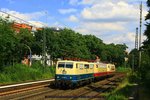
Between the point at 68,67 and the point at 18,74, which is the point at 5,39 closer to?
the point at 18,74

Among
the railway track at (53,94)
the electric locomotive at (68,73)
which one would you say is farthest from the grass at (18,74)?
the railway track at (53,94)

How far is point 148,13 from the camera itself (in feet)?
98.5

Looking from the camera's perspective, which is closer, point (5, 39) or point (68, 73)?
point (68, 73)

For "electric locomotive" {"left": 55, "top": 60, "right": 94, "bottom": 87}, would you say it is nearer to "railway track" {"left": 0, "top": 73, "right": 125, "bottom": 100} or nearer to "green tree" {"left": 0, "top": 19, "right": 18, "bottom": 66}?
"railway track" {"left": 0, "top": 73, "right": 125, "bottom": 100}

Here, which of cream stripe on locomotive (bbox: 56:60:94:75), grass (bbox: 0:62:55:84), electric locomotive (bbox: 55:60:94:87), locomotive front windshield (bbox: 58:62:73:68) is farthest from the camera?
grass (bbox: 0:62:55:84)

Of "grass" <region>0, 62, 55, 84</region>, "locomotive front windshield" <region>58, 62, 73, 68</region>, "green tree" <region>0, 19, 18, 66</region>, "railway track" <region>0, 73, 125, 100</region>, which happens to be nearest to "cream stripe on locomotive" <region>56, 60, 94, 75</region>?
"locomotive front windshield" <region>58, 62, 73, 68</region>

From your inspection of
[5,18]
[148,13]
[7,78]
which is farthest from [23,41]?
[148,13]

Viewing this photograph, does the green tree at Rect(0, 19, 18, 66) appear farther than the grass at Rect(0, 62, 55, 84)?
Yes

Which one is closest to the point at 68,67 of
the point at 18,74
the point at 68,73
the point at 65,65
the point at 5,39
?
the point at 65,65

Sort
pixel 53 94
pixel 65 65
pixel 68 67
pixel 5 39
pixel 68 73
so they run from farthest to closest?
pixel 5 39, pixel 65 65, pixel 68 67, pixel 68 73, pixel 53 94

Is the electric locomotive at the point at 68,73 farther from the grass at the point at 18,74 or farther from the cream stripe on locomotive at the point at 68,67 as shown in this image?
the grass at the point at 18,74

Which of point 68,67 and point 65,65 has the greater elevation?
point 65,65

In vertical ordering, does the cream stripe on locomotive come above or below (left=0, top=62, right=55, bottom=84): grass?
above

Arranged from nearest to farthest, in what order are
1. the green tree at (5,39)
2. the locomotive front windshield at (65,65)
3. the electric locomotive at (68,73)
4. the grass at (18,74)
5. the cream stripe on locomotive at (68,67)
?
the electric locomotive at (68,73)
the cream stripe on locomotive at (68,67)
the locomotive front windshield at (65,65)
the grass at (18,74)
the green tree at (5,39)
